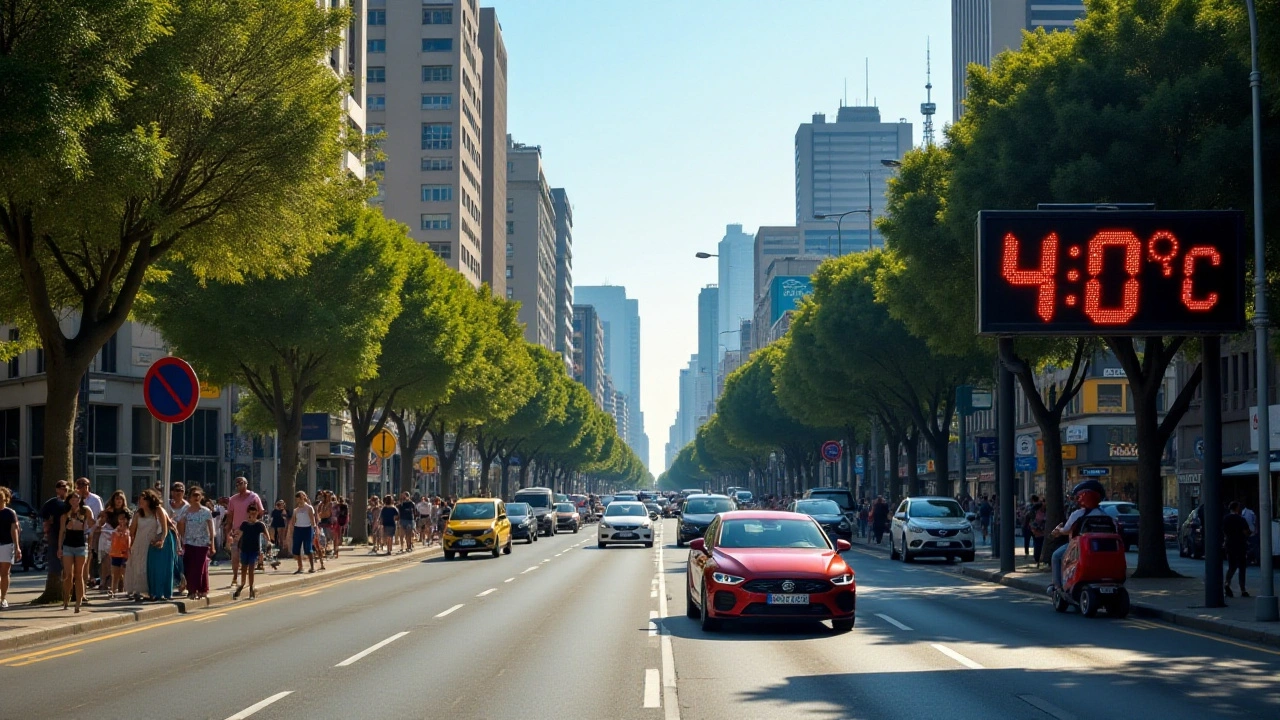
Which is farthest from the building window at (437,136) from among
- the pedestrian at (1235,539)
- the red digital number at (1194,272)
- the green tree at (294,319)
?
the red digital number at (1194,272)

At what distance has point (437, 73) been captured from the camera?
118812 millimetres

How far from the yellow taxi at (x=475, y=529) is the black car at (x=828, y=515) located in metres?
9.23

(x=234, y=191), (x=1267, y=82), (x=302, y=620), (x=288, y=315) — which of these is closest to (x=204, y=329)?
A: (x=288, y=315)

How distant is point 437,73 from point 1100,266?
10162 cm

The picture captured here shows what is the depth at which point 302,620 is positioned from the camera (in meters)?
21.6

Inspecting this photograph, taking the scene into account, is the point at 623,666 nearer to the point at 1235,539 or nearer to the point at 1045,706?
the point at 1045,706

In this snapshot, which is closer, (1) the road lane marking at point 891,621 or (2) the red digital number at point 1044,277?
(1) the road lane marking at point 891,621

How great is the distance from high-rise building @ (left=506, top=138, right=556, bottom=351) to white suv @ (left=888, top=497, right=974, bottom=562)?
12702 cm

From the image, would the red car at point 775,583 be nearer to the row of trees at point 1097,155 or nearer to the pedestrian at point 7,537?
the row of trees at point 1097,155

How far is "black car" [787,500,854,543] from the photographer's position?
4577 cm

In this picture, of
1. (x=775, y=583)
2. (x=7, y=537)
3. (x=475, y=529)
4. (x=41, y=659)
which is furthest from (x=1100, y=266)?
(x=475, y=529)

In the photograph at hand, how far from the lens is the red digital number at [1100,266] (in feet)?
72.3

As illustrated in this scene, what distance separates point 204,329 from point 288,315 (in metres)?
2.07

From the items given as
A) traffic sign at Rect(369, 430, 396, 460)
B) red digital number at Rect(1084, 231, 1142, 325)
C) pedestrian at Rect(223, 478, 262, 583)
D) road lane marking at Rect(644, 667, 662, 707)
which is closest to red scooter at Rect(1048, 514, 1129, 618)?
red digital number at Rect(1084, 231, 1142, 325)
